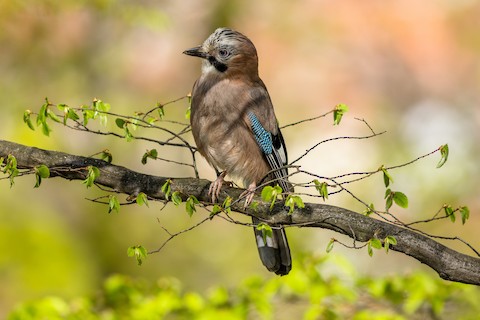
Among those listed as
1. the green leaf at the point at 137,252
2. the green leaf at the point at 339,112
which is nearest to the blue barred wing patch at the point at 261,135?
the green leaf at the point at 339,112

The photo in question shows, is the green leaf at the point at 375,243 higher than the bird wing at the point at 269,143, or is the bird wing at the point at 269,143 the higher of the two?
the bird wing at the point at 269,143

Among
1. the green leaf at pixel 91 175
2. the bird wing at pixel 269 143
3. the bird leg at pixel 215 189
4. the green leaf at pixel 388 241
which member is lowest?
the green leaf at pixel 388 241

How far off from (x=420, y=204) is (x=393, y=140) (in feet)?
3.77

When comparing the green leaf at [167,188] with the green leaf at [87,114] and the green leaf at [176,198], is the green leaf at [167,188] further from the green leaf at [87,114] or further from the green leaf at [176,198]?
the green leaf at [87,114]

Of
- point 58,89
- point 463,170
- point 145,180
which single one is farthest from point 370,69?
point 145,180

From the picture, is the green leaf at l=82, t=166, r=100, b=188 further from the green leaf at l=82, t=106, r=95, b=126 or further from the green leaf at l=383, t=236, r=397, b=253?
the green leaf at l=383, t=236, r=397, b=253

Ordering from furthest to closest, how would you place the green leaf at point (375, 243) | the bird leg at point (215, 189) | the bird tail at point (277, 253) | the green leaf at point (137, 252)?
1. the bird tail at point (277, 253)
2. the bird leg at point (215, 189)
3. the green leaf at point (137, 252)
4. the green leaf at point (375, 243)

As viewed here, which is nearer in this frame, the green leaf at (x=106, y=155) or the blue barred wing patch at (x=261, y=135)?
the green leaf at (x=106, y=155)

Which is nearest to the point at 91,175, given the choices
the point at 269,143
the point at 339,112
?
the point at 339,112

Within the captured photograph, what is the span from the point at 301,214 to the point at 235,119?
1068 millimetres

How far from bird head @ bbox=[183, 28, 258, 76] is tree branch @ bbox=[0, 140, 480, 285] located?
0.94 metres

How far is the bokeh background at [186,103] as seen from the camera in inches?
284

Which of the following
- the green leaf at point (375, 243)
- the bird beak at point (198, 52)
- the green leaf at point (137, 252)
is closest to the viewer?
the green leaf at point (375, 243)

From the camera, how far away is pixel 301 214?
2.77 meters
